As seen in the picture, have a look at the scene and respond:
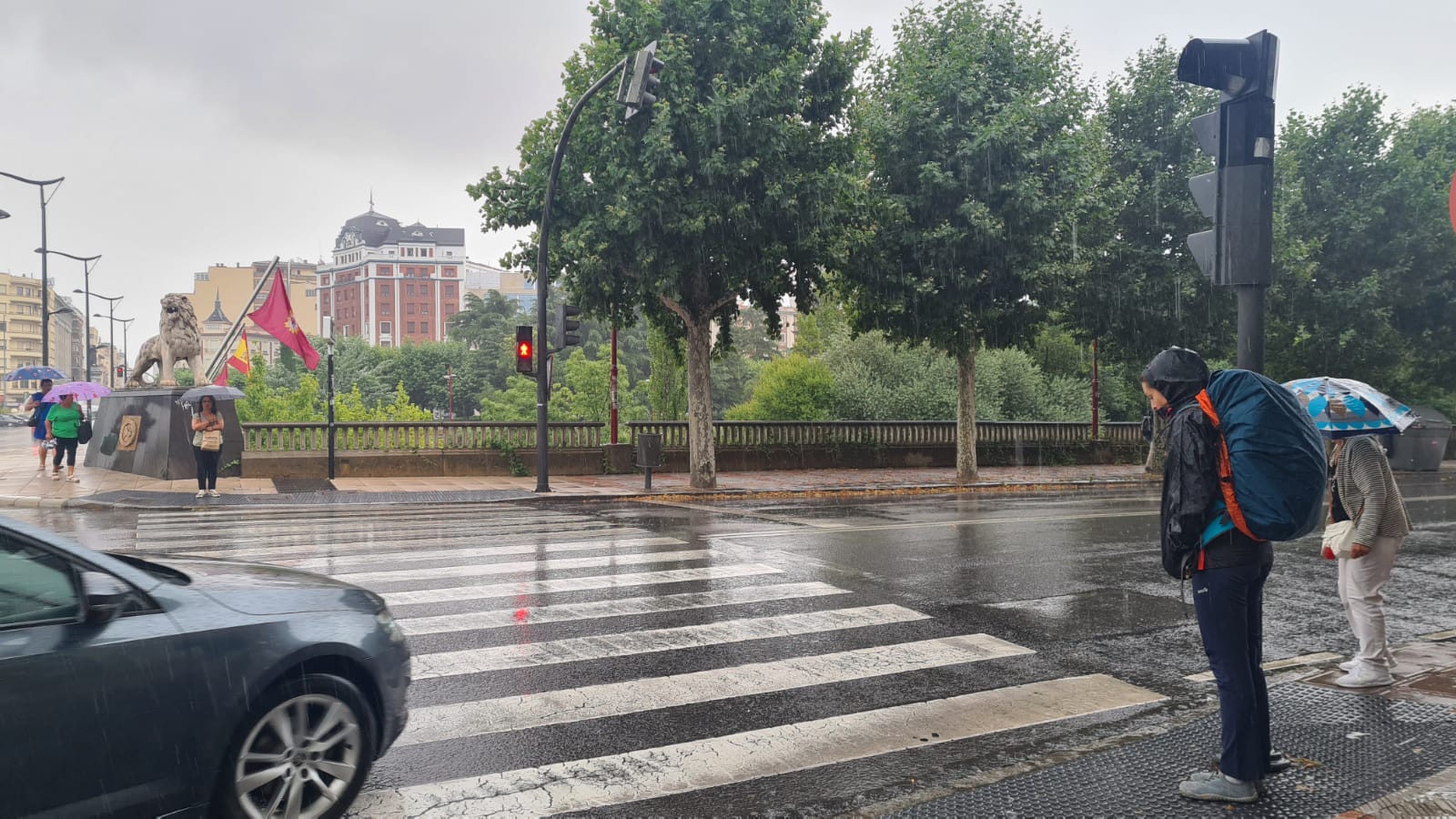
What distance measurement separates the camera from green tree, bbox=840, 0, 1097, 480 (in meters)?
20.8

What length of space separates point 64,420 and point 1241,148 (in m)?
19.5

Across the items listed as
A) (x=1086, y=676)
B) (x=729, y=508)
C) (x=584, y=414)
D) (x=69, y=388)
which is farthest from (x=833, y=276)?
(x=584, y=414)

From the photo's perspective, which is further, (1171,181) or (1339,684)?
(1171,181)

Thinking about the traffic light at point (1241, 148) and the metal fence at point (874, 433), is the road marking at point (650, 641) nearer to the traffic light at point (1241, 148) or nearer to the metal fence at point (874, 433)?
the traffic light at point (1241, 148)

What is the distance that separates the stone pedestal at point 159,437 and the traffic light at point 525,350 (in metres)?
6.05

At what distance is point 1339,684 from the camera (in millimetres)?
5773

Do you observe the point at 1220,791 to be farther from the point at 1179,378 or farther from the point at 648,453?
the point at 648,453

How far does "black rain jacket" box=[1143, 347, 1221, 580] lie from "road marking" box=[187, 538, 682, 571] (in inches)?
300

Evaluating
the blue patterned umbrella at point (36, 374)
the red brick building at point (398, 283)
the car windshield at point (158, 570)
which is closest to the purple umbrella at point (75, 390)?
the blue patterned umbrella at point (36, 374)

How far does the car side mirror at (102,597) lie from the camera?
3.36 meters

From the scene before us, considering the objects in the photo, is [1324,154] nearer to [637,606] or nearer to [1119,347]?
[1119,347]

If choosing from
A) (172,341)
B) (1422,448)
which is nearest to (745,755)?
(172,341)

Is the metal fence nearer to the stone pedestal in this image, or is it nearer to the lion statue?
the stone pedestal

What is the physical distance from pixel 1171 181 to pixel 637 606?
21.4 metres
